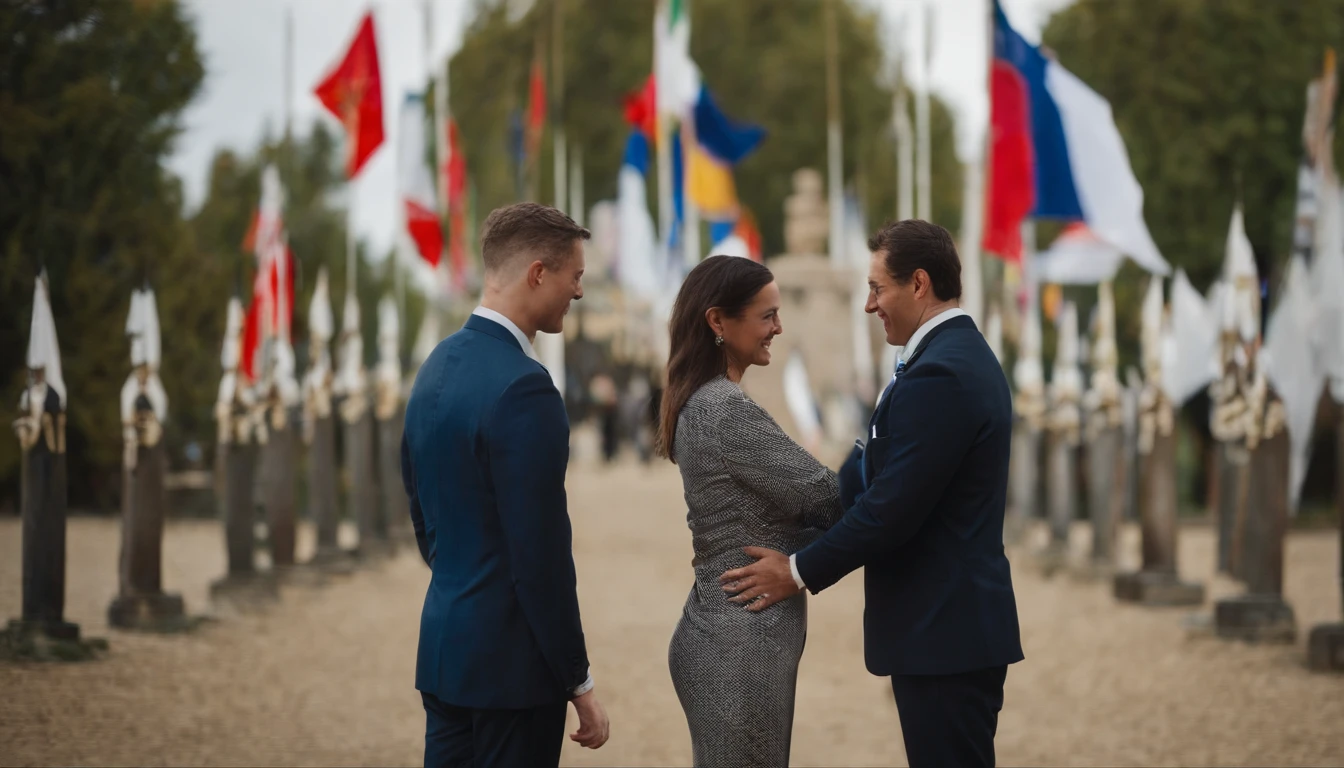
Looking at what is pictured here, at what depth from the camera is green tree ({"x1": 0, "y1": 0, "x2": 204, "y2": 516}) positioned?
15.7 m

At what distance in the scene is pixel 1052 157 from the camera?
40.9 ft

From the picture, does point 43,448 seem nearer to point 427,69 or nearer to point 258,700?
point 258,700

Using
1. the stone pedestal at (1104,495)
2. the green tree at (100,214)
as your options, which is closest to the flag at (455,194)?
the green tree at (100,214)

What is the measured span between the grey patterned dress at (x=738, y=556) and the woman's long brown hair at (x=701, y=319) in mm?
42

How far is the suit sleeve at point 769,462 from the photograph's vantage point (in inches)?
152

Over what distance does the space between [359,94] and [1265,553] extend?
11422mm

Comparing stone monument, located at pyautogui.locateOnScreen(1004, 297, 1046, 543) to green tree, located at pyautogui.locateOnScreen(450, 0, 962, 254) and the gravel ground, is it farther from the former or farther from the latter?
green tree, located at pyautogui.locateOnScreen(450, 0, 962, 254)

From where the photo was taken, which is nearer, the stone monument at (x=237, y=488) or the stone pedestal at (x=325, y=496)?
the stone monument at (x=237, y=488)

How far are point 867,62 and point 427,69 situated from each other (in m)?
27.7

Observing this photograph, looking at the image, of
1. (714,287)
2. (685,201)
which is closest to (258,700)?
(714,287)

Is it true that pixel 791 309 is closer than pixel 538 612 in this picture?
No

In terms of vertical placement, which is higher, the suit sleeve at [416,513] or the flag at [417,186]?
the flag at [417,186]

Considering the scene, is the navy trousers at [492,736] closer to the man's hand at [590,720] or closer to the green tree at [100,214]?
the man's hand at [590,720]

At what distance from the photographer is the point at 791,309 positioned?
31250 millimetres
